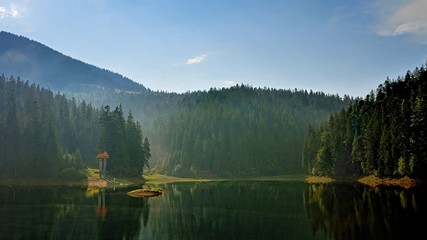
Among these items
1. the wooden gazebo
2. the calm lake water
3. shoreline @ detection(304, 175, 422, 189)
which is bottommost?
the calm lake water

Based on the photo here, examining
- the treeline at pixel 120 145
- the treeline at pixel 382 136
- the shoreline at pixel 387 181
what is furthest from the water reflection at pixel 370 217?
the treeline at pixel 120 145

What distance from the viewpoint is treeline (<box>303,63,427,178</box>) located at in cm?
11038

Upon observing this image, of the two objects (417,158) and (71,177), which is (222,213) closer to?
(417,158)

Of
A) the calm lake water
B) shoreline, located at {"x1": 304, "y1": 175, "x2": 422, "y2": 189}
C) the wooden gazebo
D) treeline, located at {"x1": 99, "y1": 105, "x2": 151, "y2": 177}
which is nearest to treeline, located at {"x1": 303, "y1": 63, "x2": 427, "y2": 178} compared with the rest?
shoreline, located at {"x1": 304, "y1": 175, "x2": 422, "y2": 189}

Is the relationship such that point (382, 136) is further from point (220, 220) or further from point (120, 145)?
point (120, 145)

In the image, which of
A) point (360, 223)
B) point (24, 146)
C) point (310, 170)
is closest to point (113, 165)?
point (24, 146)

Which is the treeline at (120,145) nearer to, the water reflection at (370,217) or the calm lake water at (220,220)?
the calm lake water at (220,220)

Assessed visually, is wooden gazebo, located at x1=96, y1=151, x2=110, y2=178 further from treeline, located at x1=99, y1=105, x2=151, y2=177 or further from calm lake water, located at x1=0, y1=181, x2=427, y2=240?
calm lake water, located at x1=0, y1=181, x2=427, y2=240

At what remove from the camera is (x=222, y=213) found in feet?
225

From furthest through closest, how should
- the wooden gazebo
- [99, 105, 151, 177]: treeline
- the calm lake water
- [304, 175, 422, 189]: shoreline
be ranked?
[99, 105, 151, 177]: treeline, the wooden gazebo, [304, 175, 422, 189]: shoreline, the calm lake water

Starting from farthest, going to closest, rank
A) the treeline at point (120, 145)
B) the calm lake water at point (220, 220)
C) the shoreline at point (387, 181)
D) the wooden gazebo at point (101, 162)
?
the treeline at point (120, 145) < the wooden gazebo at point (101, 162) < the shoreline at point (387, 181) < the calm lake water at point (220, 220)

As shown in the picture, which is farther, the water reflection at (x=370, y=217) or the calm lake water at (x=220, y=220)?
the calm lake water at (x=220, y=220)

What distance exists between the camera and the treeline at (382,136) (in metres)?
110

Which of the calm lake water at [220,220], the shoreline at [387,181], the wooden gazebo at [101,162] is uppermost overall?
the wooden gazebo at [101,162]
